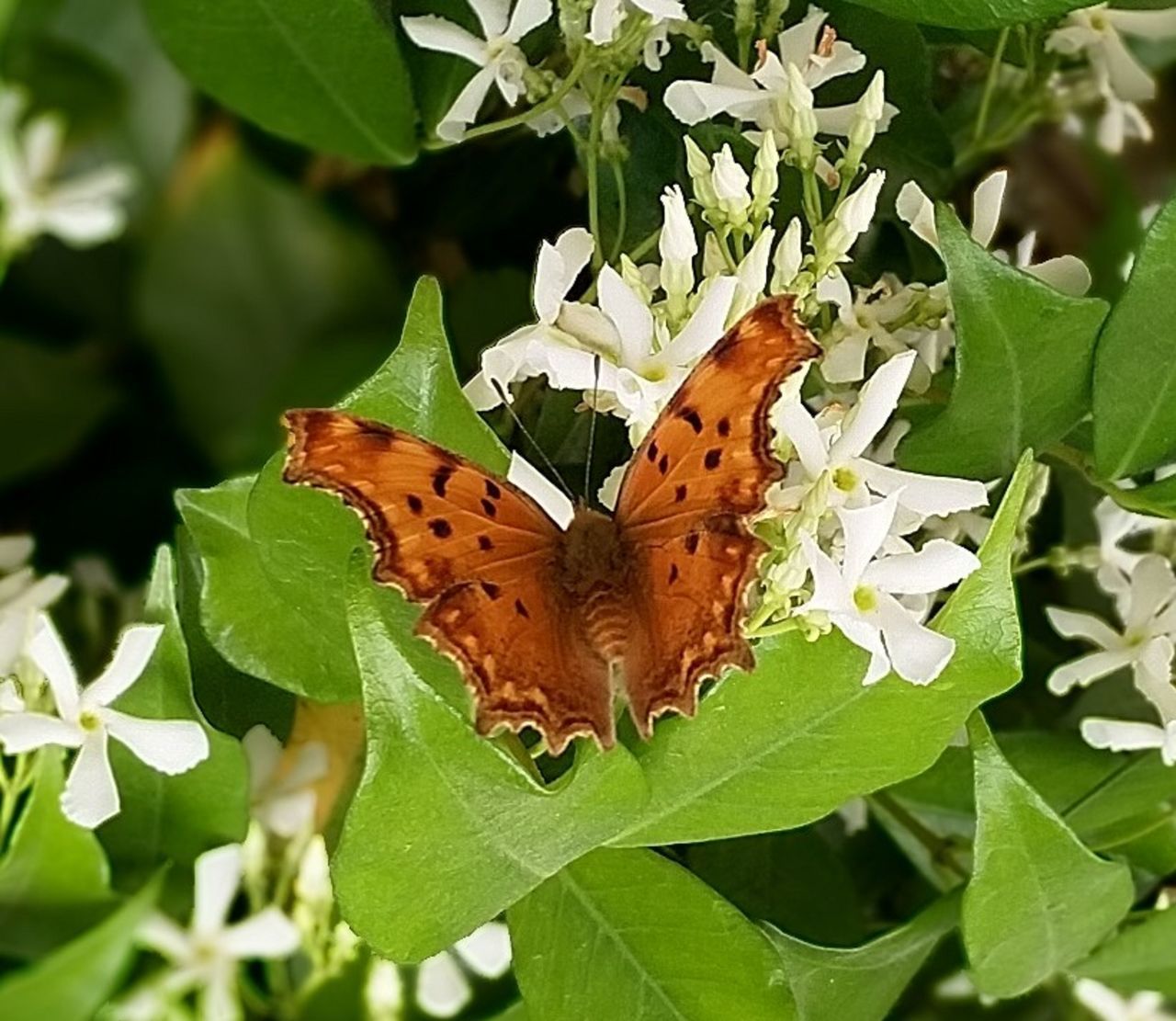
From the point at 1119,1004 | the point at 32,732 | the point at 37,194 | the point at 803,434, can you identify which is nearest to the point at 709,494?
the point at 803,434

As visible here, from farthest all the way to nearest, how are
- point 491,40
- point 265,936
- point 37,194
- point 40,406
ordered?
1. point 40,406
2. point 37,194
3. point 265,936
4. point 491,40

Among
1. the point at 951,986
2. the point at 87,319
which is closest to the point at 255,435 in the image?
the point at 87,319

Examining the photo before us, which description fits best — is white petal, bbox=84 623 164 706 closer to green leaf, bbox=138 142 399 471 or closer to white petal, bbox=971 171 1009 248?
white petal, bbox=971 171 1009 248

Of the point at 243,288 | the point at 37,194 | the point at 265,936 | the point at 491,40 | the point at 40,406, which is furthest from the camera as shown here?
the point at 243,288

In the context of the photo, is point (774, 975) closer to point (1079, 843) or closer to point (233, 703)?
point (1079, 843)

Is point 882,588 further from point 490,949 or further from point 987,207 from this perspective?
point 490,949

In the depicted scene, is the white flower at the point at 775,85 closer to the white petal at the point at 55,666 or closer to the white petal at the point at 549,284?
the white petal at the point at 549,284

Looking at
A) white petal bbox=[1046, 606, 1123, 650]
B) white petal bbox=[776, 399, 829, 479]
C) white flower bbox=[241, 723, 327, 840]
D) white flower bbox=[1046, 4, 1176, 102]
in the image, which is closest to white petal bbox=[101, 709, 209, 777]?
white flower bbox=[241, 723, 327, 840]
